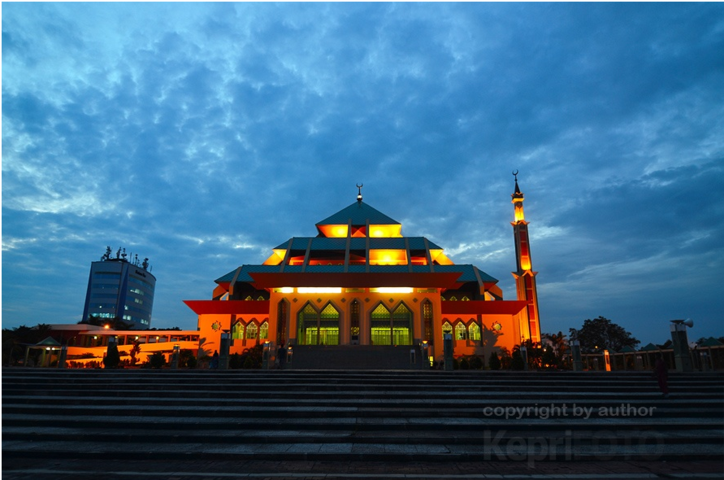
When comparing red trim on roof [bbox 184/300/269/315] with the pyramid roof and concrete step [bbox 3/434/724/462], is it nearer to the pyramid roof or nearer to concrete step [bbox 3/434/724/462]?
the pyramid roof

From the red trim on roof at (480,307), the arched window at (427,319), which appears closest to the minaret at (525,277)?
the red trim on roof at (480,307)

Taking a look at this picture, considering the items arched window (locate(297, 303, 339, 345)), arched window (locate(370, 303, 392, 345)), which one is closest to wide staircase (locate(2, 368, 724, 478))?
arched window (locate(297, 303, 339, 345))

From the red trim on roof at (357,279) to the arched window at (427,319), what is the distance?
1640 mm

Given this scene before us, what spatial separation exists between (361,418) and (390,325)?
21.9 metres

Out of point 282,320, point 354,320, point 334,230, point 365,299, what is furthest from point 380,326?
point 334,230

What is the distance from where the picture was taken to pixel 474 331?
33875mm

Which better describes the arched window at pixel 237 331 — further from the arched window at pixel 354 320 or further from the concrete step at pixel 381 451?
the concrete step at pixel 381 451

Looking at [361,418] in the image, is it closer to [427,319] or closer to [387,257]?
[427,319]

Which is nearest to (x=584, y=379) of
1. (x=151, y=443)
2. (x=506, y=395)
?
(x=506, y=395)

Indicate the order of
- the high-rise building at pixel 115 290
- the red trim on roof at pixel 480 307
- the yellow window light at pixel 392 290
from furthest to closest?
the high-rise building at pixel 115 290 → the red trim on roof at pixel 480 307 → the yellow window light at pixel 392 290

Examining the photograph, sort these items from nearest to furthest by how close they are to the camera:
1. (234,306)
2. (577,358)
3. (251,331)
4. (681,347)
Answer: (681,347), (577,358), (234,306), (251,331)

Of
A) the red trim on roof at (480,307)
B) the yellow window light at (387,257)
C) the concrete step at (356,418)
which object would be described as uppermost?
the yellow window light at (387,257)

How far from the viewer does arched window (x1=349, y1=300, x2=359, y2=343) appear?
30.5 metres

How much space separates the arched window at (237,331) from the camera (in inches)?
1342
